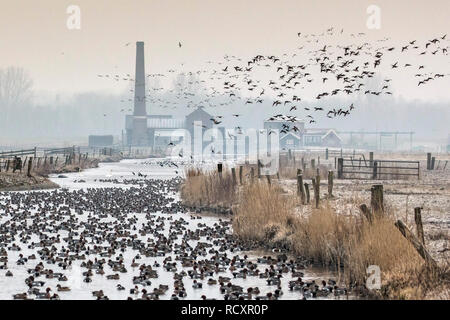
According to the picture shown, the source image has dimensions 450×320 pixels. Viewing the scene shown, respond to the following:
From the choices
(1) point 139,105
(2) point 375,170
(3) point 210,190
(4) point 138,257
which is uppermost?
(1) point 139,105

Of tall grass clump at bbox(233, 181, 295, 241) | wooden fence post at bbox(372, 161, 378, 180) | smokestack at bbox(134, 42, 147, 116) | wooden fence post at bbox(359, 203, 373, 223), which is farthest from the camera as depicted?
smokestack at bbox(134, 42, 147, 116)

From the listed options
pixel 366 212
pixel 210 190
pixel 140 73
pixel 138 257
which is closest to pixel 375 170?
pixel 210 190

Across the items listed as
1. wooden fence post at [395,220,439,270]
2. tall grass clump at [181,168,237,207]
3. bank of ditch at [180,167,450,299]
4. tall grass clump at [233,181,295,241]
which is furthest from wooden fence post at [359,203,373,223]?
tall grass clump at [181,168,237,207]

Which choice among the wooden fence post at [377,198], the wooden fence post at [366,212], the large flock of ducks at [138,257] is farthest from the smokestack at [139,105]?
the wooden fence post at [366,212]

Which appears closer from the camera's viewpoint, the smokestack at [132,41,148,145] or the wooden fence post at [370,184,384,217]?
the wooden fence post at [370,184,384,217]

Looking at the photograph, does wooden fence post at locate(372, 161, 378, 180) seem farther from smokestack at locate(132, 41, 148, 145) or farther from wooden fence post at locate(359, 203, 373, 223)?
smokestack at locate(132, 41, 148, 145)

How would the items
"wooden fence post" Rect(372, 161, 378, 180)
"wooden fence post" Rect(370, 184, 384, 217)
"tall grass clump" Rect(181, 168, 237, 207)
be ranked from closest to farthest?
"wooden fence post" Rect(370, 184, 384, 217) < "tall grass clump" Rect(181, 168, 237, 207) < "wooden fence post" Rect(372, 161, 378, 180)

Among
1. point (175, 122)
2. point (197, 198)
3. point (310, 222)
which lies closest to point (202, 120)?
point (175, 122)

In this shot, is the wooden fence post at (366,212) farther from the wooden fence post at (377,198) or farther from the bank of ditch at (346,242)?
the wooden fence post at (377,198)

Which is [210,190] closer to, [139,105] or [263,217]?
[263,217]
